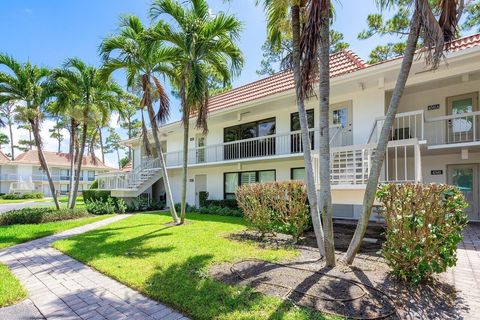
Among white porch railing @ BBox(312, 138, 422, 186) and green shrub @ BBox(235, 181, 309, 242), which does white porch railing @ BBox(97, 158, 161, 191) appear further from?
white porch railing @ BBox(312, 138, 422, 186)

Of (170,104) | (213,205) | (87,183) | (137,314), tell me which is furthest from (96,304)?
(87,183)

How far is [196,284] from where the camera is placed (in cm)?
488

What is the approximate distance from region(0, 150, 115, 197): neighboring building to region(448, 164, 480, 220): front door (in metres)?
42.2

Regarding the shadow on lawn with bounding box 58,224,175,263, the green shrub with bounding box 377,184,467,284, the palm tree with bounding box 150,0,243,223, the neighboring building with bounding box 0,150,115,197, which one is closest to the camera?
the green shrub with bounding box 377,184,467,284

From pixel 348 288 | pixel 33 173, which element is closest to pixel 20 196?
pixel 33 173

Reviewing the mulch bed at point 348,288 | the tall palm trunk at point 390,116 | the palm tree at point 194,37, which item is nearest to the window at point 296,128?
the palm tree at point 194,37

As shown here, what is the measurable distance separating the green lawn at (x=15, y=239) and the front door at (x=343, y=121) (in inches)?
436

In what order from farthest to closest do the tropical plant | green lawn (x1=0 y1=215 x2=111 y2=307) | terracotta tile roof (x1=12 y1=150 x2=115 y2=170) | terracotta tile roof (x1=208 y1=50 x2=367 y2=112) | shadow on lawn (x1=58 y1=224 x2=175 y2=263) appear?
1. terracotta tile roof (x1=12 y1=150 x2=115 y2=170)
2. terracotta tile roof (x1=208 y1=50 x2=367 y2=112)
3. shadow on lawn (x1=58 y1=224 x2=175 y2=263)
4. the tropical plant
5. green lawn (x1=0 y1=215 x2=111 y2=307)

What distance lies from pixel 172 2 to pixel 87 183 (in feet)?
157

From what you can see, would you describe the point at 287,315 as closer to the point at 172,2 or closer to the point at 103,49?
the point at 172,2

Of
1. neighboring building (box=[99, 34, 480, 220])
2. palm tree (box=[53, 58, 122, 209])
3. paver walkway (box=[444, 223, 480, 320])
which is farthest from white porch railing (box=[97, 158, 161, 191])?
paver walkway (box=[444, 223, 480, 320])

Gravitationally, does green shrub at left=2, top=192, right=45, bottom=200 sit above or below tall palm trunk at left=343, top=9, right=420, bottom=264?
below

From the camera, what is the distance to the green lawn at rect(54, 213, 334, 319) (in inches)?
158

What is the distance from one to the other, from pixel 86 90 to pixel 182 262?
39.9 ft
